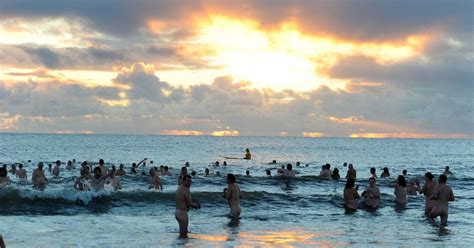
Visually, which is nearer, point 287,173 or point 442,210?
point 442,210

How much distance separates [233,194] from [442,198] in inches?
284

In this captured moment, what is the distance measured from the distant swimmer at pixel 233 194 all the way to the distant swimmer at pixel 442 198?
6756mm

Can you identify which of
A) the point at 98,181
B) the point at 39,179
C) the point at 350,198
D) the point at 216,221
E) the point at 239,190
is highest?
the point at 239,190

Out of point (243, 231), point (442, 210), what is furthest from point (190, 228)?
point (442, 210)

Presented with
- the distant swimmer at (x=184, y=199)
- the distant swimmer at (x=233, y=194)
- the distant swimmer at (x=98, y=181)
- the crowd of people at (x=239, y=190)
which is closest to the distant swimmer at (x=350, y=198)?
the crowd of people at (x=239, y=190)

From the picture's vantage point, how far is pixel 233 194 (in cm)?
2041

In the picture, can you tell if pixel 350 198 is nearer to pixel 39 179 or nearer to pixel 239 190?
pixel 239 190

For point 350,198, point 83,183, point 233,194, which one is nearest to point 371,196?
point 350,198

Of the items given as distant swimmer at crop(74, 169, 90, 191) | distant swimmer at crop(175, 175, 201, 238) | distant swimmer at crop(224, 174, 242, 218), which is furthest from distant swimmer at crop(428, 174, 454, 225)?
distant swimmer at crop(74, 169, 90, 191)

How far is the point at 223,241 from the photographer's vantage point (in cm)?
1641

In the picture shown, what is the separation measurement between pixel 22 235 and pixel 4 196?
8484 mm

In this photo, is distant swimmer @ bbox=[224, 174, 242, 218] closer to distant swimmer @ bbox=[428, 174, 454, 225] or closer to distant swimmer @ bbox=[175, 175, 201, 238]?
distant swimmer @ bbox=[175, 175, 201, 238]

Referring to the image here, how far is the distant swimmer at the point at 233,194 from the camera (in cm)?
2005

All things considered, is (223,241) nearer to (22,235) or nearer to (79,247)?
(79,247)
